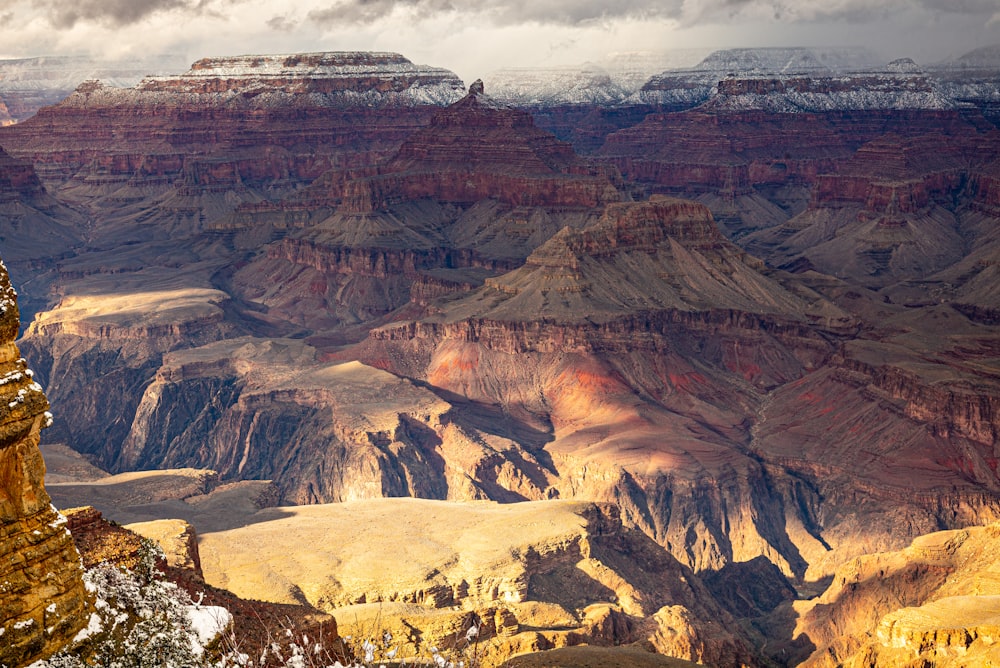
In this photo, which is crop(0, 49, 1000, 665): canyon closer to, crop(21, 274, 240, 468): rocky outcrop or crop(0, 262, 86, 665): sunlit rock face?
crop(21, 274, 240, 468): rocky outcrop

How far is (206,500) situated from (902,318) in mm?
89756

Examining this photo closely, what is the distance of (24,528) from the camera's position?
68.1ft

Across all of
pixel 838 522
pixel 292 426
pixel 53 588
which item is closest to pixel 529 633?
pixel 53 588

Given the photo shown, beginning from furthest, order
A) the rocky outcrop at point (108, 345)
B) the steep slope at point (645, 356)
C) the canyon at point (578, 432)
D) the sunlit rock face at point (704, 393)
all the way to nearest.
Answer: the rocky outcrop at point (108, 345)
the steep slope at point (645, 356)
the sunlit rock face at point (704, 393)
the canyon at point (578, 432)

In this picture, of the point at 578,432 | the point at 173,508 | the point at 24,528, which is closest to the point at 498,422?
the point at 578,432

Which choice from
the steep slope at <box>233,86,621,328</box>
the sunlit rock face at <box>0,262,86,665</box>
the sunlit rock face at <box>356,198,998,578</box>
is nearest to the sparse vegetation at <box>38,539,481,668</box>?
the sunlit rock face at <box>0,262,86,665</box>

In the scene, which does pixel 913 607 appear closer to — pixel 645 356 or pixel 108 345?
pixel 645 356

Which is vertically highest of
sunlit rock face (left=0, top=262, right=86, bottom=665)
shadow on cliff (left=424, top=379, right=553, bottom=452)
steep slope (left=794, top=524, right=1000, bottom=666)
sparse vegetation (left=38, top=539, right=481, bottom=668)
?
sunlit rock face (left=0, top=262, right=86, bottom=665)

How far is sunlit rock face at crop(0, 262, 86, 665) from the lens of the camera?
66.8 ft

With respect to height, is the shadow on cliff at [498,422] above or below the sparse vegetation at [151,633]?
below

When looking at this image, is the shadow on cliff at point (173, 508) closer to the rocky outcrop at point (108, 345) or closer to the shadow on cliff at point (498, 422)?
the shadow on cliff at point (498, 422)

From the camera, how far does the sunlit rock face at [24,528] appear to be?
2038 centimetres

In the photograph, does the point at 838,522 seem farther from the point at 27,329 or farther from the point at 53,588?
the point at 27,329

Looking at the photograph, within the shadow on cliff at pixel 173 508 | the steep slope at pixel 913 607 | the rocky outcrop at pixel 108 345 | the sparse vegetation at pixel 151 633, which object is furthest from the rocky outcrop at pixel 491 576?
the rocky outcrop at pixel 108 345
